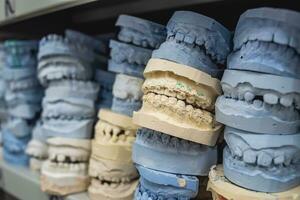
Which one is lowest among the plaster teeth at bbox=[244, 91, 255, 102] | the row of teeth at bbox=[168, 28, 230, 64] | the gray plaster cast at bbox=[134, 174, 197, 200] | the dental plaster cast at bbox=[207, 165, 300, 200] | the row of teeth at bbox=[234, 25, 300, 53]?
the gray plaster cast at bbox=[134, 174, 197, 200]

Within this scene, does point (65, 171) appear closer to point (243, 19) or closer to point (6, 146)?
point (6, 146)

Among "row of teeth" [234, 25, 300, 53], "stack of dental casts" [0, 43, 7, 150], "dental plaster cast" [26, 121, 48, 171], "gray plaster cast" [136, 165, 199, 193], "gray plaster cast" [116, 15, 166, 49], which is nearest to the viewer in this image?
"row of teeth" [234, 25, 300, 53]

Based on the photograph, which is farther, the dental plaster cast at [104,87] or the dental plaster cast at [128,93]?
the dental plaster cast at [104,87]

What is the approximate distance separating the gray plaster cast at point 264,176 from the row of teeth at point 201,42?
0.56 feet

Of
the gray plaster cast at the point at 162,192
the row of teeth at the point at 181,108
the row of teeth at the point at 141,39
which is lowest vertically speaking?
the gray plaster cast at the point at 162,192

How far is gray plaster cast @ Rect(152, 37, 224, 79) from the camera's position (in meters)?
0.62

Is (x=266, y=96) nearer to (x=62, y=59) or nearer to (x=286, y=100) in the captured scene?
(x=286, y=100)

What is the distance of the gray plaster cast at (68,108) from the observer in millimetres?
898

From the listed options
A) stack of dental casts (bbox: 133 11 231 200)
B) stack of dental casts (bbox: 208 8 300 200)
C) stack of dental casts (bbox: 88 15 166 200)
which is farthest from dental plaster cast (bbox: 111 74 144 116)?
stack of dental casts (bbox: 208 8 300 200)

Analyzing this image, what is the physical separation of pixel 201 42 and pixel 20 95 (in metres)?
0.67

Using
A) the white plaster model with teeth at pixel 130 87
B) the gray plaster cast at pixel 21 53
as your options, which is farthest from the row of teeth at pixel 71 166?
the gray plaster cast at pixel 21 53

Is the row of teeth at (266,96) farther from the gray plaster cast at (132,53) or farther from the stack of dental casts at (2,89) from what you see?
the stack of dental casts at (2,89)

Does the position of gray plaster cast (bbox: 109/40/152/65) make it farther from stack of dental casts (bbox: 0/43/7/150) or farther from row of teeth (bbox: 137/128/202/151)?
stack of dental casts (bbox: 0/43/7/150)

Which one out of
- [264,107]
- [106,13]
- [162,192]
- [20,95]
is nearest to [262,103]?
[264,107]
